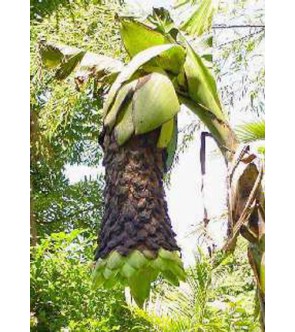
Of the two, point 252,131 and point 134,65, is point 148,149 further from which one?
point 252,131

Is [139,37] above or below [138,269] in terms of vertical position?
above

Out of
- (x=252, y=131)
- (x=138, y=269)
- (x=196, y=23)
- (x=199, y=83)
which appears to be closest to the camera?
(x=138, y=269)

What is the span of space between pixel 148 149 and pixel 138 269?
0.10 metres

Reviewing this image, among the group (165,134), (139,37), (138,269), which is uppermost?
(139,37)

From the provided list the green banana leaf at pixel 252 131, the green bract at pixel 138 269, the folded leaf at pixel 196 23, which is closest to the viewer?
the green bract at pixel 138 269

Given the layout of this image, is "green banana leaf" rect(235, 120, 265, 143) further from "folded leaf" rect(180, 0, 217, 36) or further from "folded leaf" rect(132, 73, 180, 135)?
"folded leaf" rect(132, 73, 180, 135)

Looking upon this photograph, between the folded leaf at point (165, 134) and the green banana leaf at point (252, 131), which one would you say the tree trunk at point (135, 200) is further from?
the green banana leaf at point (252, 131)

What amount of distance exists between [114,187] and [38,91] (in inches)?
93.8

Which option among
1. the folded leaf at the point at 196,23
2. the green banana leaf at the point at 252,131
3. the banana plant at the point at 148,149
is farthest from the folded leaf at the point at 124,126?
the green banana leaf at the point at 252,131

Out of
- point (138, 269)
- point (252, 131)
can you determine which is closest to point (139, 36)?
point (138, 269)

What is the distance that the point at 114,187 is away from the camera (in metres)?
0.65

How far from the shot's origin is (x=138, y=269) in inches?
24.9

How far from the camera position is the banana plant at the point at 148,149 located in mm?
634
